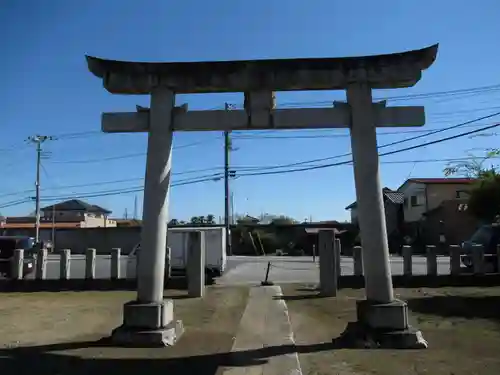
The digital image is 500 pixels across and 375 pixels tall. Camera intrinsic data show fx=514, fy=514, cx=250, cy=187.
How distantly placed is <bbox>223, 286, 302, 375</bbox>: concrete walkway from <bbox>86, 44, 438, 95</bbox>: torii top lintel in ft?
13.3

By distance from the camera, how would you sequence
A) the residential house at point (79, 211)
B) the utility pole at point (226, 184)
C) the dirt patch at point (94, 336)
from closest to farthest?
the dirt patch at point (94, 336)
the utility pole at point (226, 184)
the residential house at point (79, 211)

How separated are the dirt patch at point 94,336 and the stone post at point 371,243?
2.22m

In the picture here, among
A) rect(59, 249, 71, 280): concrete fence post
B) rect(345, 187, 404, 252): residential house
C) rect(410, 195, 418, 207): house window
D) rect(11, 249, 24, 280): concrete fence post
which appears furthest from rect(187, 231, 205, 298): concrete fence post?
rect(410, 195, 418, 207): house window

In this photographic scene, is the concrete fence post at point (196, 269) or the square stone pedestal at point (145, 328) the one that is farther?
the concrete fence post at point (196, 269)

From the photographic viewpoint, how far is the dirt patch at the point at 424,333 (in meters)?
6.40

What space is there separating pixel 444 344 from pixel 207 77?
558 centimetres

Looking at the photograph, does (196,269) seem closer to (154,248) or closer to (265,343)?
(154,248)

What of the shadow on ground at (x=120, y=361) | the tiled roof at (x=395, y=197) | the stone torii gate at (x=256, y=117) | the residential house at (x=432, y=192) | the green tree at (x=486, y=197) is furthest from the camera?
the tiled roof at (x=395, y=197)

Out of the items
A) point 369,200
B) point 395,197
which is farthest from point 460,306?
point 395,197

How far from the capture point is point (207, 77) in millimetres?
8523

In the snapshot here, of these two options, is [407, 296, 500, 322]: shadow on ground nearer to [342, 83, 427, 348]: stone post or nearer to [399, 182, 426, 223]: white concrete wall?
[342, 83, 427, 348]: stone post

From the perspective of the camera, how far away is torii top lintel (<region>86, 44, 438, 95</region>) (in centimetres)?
835

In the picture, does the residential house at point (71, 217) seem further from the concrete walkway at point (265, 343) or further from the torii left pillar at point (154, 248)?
the torii left pillar at point (154, 248)

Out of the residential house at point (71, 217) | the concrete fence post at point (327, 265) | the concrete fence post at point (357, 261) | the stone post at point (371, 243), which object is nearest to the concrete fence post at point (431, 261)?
the concrete fence post at point (357, 261)
